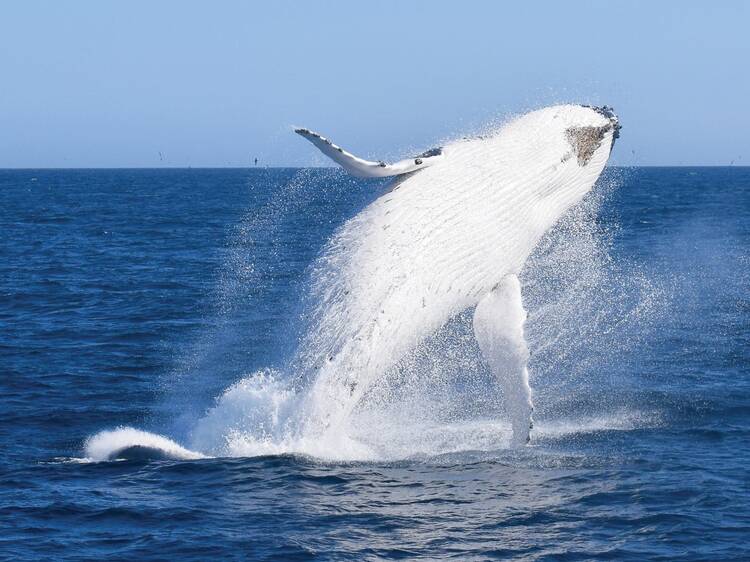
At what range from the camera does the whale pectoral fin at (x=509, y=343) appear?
14.8 m

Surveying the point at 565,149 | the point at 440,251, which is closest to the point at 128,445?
the point at 440,251

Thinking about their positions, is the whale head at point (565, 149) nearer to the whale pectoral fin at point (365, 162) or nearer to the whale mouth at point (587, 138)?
the whale mouth at point (587, 138)

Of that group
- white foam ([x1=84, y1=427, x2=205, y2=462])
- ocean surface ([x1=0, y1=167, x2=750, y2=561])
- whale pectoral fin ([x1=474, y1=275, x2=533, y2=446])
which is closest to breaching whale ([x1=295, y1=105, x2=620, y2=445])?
whale pectoral fin ([x1=474, y1=275, x2=533, y2=446])

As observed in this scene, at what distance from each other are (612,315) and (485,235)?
15.2 metres

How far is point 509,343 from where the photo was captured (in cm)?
1493

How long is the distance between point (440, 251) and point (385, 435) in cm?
410

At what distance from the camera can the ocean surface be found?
12312 mm

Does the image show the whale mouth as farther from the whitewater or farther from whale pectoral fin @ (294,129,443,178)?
whale pectoral fin @ (294,129,443,178)

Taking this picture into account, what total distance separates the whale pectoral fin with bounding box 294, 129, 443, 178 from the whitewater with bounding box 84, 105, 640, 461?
0.15 m

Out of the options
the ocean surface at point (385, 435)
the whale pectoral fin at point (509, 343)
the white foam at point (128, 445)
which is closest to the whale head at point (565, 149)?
the whale pectoral fin at point (509, 343)

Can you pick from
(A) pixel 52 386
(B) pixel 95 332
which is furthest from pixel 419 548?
(B) pixel 95 332

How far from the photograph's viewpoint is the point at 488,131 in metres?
14.6

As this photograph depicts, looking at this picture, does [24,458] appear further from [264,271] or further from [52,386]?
[264,271]

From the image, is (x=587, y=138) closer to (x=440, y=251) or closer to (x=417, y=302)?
(x=440, y=251)
